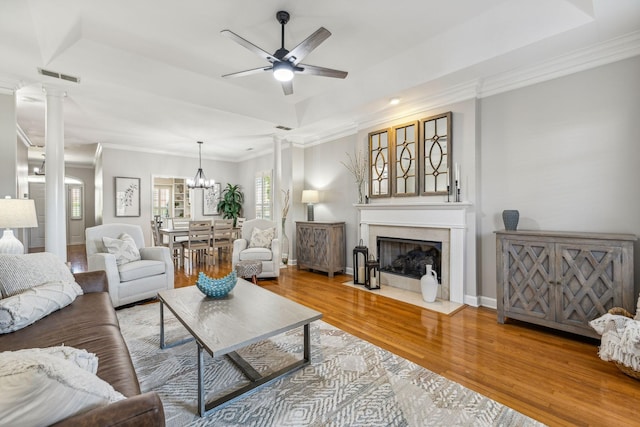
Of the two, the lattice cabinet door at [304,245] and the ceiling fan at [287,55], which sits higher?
the ceiling fan at [287,55]

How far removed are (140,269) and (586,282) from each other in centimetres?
461

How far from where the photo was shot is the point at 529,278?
112 inches

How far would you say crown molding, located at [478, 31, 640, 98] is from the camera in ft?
8.71

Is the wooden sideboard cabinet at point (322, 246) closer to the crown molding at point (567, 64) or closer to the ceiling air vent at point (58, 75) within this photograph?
the crown molding at point (567, 64)

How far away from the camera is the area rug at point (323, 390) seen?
1689mm

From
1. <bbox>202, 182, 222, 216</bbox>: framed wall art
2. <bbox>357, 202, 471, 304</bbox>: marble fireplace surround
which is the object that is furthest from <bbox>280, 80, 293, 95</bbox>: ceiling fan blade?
<bbox>202, 182, 222, 216</bbox>: framed wall art

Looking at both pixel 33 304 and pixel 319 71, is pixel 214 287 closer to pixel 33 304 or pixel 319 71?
pixel 33 304

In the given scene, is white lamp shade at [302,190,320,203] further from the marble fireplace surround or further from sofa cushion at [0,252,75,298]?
sofa cushion at [0,252,75,298]

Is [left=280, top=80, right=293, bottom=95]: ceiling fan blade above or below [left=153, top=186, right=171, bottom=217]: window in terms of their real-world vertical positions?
above

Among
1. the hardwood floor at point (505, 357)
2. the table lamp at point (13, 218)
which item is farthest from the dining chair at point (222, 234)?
the table lamp at point (13, 218)

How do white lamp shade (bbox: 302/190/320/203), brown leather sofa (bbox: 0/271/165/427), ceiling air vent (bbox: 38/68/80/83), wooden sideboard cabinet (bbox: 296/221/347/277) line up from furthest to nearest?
white lamp shade (bbox: 302/190/320/203) < wooden sideboard cabinet (bbox: 296/221/347/277) < ceiling air vent (bbox: 38/68/80/83) < brown leather sofa (bbox: 0/271/165/427)

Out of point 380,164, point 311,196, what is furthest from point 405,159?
point 311,196

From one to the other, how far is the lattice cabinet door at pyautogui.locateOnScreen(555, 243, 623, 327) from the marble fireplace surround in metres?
1.08

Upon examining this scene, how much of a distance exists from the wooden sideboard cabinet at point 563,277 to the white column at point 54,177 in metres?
4.98
